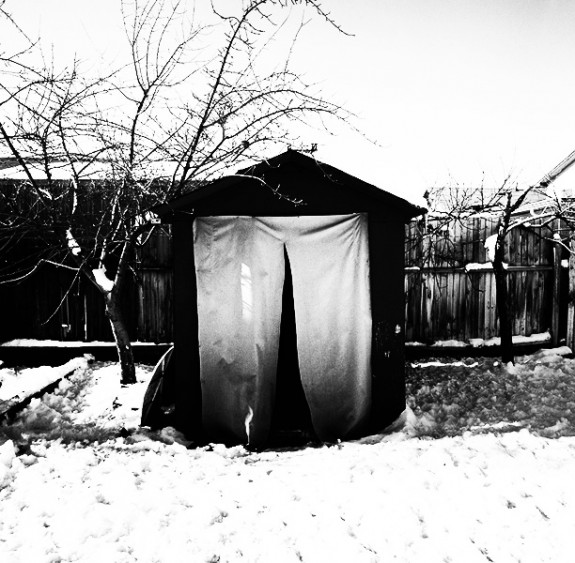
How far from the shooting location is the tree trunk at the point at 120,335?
22.0ft

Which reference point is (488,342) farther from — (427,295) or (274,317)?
(274,317)

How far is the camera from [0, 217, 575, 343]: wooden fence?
8430 millimetres

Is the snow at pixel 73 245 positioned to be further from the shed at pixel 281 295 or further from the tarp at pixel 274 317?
the tarp at pixel 274 317

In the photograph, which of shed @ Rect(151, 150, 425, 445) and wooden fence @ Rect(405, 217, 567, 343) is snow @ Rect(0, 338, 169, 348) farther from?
wooden fence @ Rect(405, 217, 567, 343)

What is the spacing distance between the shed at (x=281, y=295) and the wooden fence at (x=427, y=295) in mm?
3211

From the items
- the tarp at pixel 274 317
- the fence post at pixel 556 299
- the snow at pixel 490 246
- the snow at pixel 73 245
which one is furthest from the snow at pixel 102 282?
the fence post at pixel 556 299

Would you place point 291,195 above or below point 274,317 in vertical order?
above

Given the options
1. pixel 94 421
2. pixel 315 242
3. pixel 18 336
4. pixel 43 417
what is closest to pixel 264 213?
pixel 315 242

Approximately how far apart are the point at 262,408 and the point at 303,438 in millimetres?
666

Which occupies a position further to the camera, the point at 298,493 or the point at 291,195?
the point at 291,195

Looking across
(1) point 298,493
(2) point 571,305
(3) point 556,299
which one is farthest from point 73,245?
(2) point 571,305

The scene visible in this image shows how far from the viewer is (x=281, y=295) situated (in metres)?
5.22

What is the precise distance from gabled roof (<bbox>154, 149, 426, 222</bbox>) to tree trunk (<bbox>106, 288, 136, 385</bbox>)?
2.05 metres

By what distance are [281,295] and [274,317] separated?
10.3 inches
